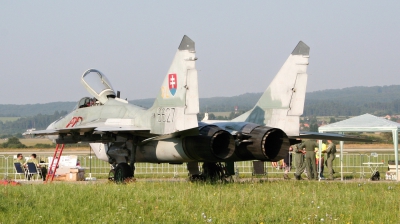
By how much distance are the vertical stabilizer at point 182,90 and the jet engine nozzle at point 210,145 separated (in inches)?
23.6

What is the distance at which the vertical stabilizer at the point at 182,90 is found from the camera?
1368 cm

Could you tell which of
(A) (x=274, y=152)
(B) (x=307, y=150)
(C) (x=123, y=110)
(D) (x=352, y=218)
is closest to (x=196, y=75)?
(A) (x=274, y=152)

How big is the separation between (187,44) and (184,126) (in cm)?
170

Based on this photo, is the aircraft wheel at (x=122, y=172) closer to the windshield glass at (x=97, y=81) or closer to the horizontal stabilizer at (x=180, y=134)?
the horizontal stabilizer at (x=180, y=134)

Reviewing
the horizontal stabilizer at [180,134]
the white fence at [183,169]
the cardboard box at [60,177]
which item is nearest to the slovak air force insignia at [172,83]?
the horizontal stabilizer at [180,134]

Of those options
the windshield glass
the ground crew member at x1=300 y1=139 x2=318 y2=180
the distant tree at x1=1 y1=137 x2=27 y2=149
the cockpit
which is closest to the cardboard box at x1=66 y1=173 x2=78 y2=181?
the cockpit

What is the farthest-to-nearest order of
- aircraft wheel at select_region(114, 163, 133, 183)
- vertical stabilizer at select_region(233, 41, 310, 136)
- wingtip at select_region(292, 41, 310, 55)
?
aircraft wheel at select_region(114, 163, 133, 183) → wingtip at select_region(292, 41, 310, 55) → vertical stabilizer at select_region(233, 41, 310, 136)

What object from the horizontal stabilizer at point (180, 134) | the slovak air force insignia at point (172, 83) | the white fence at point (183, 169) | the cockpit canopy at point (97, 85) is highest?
the cockpit canopy at point (97, 85)

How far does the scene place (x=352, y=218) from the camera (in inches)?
380

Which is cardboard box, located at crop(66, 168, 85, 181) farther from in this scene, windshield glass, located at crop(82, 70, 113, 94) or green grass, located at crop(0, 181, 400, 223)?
green grass, located at crop(0, 181, 400, 223)

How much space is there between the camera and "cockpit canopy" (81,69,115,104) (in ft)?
59.4

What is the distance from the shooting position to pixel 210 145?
46.3 feet

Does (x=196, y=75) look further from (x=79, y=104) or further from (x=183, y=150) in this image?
(x=79, y=104)

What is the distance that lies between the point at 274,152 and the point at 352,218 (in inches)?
205
